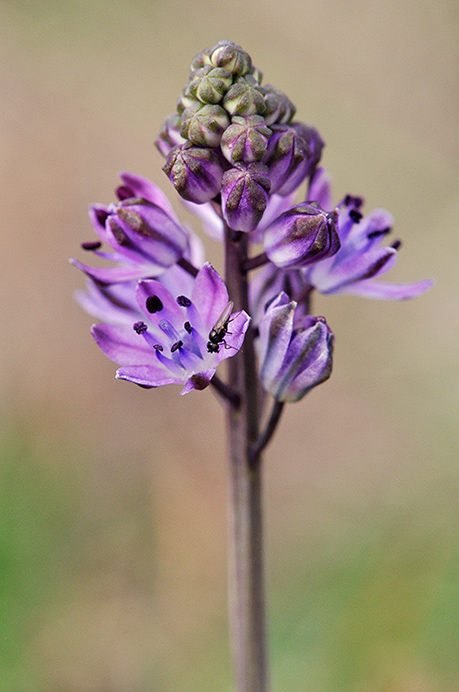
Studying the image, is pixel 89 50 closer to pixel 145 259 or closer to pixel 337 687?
pixel 145 259

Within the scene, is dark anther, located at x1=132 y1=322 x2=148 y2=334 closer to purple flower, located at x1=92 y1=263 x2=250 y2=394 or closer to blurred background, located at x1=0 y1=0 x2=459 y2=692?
purple flower, located at x1=92 y1=263 x2=250 y2=394

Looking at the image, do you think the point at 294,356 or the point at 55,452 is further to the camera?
the point at 55,452

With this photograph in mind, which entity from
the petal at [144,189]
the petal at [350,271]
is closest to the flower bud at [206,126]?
the petal at [144,189]

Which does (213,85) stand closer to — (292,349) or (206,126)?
(206,126)

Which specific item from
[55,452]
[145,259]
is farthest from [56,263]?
[145,259]

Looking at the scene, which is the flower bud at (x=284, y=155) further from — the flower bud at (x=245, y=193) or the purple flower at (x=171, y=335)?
the purple flower at (x=171, y=335)
